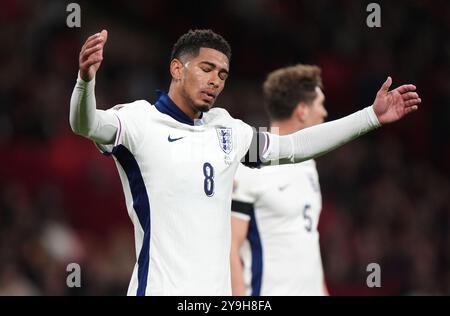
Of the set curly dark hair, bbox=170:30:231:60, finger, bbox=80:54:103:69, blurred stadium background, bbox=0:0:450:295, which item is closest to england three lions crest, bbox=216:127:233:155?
curly dark hair, bbox=170:30:231:60

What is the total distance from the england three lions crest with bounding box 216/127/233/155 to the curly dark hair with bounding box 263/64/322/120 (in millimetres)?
2031

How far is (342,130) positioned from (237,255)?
60.3 inches

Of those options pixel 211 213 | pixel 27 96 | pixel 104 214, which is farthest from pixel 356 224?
pixel 211 213

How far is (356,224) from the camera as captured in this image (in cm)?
1090

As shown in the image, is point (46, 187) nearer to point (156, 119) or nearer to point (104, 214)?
point (104, 214)

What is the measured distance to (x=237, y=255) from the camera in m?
5.96

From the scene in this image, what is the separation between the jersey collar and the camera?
4473mm

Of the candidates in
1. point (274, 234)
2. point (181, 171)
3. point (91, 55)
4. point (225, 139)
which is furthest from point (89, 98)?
point (274, 234)

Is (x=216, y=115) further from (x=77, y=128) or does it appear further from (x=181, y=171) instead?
(x=77, y=128)

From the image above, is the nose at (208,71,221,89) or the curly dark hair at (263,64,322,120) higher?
the curly dark hair at (263,64,322,120)

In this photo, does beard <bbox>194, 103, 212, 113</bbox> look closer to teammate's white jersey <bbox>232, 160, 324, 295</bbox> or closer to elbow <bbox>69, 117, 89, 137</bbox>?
elbow <bbox>69, 117, 89, 137</bbox>

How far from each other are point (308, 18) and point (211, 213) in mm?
9024

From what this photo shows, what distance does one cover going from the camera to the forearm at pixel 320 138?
4.70 metres

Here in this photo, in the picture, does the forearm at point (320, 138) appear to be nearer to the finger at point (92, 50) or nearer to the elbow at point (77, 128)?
the elbow at point (77, 128)
